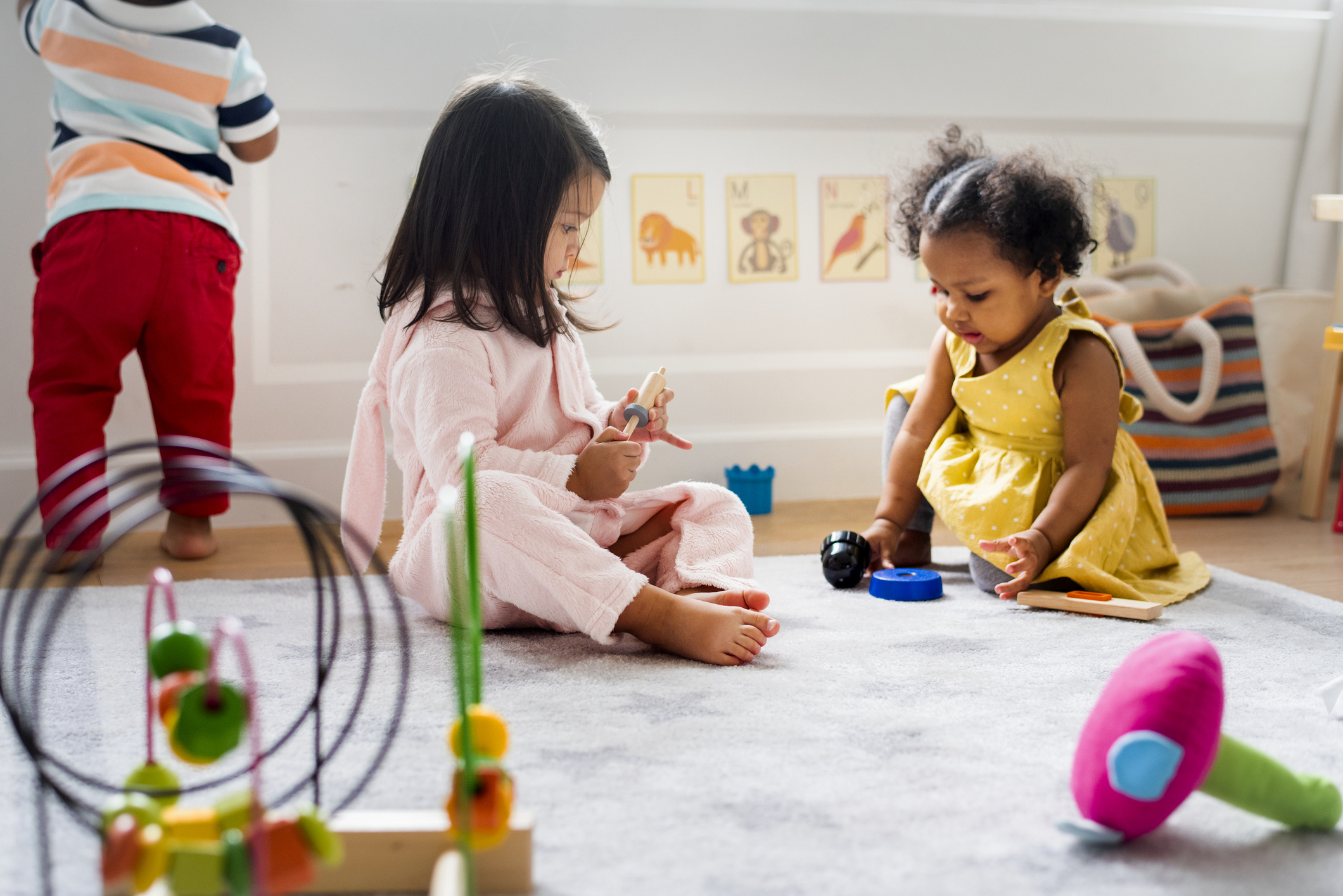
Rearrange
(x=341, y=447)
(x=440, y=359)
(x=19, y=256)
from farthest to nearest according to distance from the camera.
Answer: (x=341, y=447) → (x=19, y=256) → (x=440, y=359)

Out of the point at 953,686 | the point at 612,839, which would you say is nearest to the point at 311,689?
the point at 612,839

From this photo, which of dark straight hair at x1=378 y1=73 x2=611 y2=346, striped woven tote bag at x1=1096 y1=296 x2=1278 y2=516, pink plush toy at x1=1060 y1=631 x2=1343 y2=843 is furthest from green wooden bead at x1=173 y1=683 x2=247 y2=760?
striped woven tote bag at x1=1096 y1=296 x2=1278 y2=516

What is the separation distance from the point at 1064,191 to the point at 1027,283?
0.33ft

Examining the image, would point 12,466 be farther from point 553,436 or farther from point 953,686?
point 953,686

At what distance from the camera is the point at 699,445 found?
1.84 m

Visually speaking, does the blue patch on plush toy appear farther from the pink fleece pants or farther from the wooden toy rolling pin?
the wooden toy rolling pin

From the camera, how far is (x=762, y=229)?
1.86 meters

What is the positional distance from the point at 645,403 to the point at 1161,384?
100cm

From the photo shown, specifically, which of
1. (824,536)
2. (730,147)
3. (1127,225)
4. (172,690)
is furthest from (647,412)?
(1127,225)

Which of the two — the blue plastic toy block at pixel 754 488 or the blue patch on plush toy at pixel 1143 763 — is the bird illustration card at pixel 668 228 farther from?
the blue patch on plush toy at pixel 1143 763

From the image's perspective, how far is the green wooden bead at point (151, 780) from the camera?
19.0 inches

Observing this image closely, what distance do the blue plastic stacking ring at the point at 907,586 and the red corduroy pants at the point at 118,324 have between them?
0.85m

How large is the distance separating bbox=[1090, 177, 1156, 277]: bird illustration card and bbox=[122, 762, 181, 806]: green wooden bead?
5.99ft

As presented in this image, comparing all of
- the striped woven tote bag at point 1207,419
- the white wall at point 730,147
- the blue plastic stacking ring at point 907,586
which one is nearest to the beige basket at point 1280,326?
the striped woven tote bag at point 1207,419
